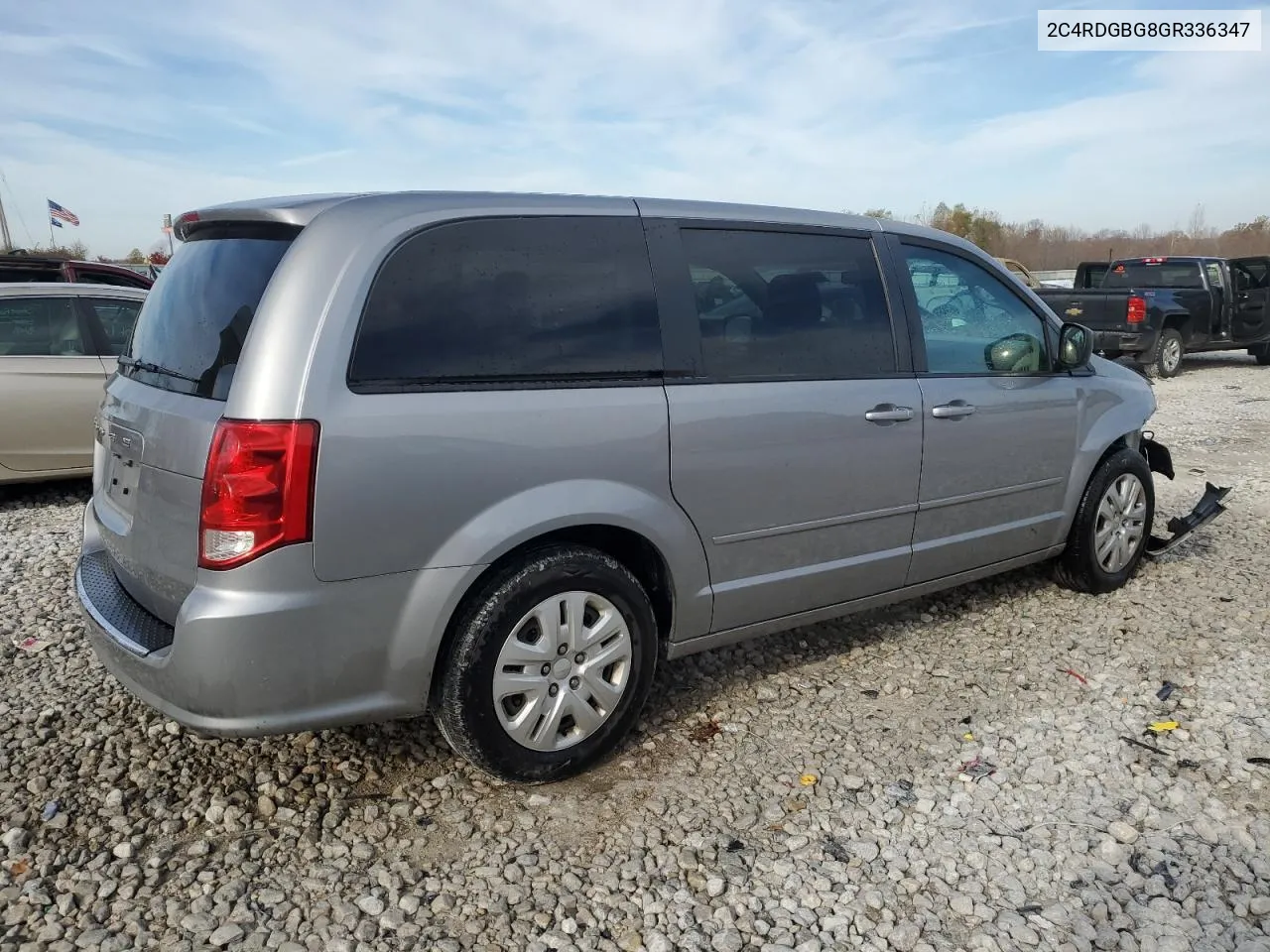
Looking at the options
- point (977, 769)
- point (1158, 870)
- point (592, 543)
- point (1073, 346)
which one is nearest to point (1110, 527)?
point (1073, 346)

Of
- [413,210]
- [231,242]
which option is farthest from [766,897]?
[231,242]

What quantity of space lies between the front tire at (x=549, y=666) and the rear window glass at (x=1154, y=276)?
47.8ft

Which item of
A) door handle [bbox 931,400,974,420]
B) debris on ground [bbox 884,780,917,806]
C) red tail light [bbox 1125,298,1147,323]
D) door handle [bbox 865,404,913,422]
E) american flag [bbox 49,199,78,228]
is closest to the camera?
debris on ground [bbox 884,780,917,806]

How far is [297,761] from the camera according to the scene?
3.21m

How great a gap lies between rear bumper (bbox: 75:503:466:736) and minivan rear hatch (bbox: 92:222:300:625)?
131 millimetres

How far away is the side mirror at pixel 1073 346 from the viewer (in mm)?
4438

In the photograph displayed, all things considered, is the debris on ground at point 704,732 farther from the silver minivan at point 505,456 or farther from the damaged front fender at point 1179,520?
the damaged front fender at point 1179,520

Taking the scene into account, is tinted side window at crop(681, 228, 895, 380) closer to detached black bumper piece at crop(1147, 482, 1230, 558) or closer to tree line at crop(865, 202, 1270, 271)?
detached black bumper piece at crop(1147, 482, 1230, 558)

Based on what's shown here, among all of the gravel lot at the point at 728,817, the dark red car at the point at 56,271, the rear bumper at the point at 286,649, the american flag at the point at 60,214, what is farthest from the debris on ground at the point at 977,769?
the american flag at the point at 60,214

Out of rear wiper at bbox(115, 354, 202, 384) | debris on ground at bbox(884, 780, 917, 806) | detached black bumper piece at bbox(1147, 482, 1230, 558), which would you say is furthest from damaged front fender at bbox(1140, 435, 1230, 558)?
rear wiper at bbox(115, 354, 202, 384)

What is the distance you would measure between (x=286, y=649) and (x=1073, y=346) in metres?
3.61

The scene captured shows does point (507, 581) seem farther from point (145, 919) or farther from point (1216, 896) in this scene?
point (1216, 896)

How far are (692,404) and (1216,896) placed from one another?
198 cm

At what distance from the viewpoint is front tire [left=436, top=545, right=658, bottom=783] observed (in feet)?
9.31
